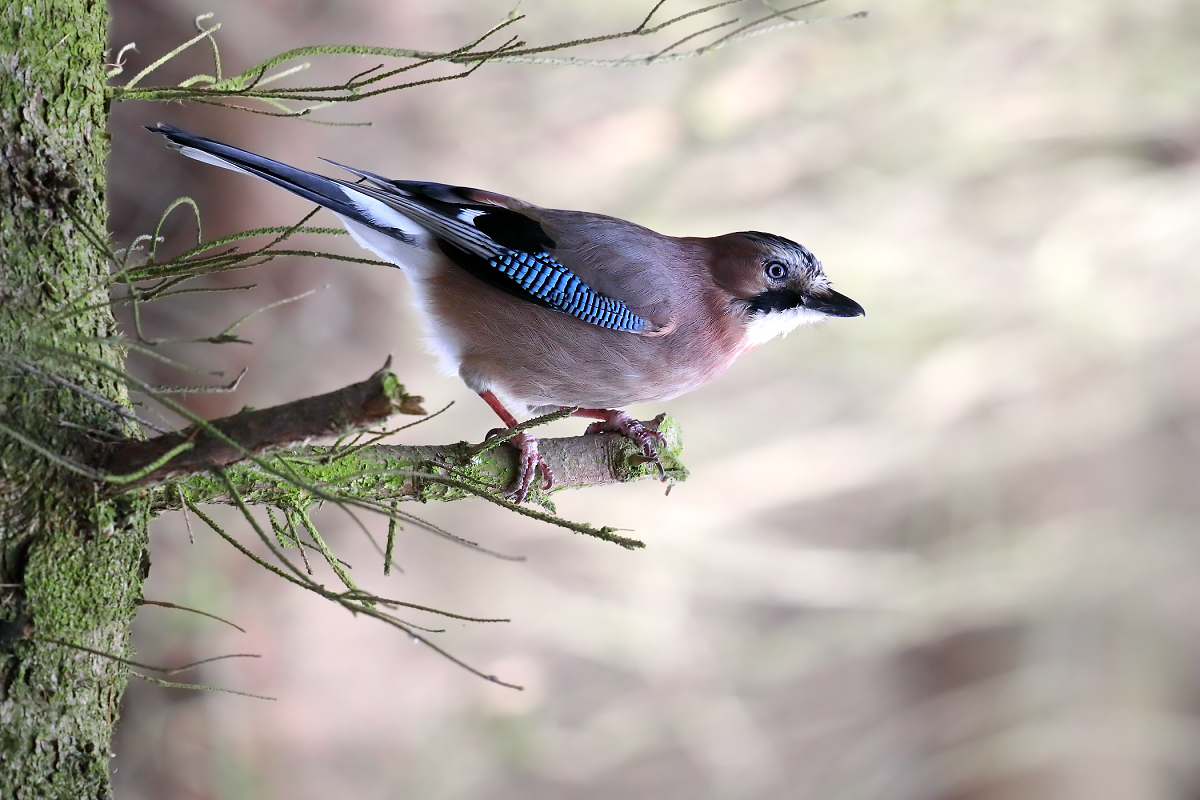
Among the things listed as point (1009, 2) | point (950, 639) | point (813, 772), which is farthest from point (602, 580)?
point (1009, 2)

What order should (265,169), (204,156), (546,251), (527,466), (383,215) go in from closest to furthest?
(204,156) < (265,169) < (527,466) < (383,215) < (546,251)

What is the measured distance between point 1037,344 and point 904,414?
1.23 meters

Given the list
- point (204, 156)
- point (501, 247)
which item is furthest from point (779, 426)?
point (204, 156)

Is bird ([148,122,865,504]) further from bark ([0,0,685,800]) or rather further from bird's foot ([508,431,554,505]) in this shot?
bark ([0,0,685,800])

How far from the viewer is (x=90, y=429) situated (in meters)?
1.68

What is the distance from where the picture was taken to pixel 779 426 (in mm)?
7012

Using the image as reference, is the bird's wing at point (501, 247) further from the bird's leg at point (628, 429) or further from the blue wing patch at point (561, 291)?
the bird's leg at point (628, 429)

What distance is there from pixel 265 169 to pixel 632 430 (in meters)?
1.32

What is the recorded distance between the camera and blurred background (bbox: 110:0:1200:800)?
5.82 meters

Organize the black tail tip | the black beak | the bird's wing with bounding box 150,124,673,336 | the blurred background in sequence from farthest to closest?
the blurred background, the black beak, the bird's wing with bounding box 150,124,673,336, the black tail tip

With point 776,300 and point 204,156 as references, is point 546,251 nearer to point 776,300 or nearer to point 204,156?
point 776,300

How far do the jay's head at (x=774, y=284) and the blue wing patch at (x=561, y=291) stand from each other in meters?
0.44

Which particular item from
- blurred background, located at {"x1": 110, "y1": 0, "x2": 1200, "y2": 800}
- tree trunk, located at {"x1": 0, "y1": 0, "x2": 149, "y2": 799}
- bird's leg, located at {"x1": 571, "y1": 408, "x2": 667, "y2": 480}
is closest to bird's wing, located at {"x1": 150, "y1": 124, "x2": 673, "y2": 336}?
bird's leg, located at {"x1": 571, "y1": 408, "x2": 667, "y2": 480}

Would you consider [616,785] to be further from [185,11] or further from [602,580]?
[185,11]
